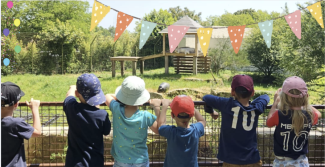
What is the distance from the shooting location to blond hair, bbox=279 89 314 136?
99.7 inches

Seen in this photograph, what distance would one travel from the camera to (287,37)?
1127 centimetres

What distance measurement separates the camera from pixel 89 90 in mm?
2463

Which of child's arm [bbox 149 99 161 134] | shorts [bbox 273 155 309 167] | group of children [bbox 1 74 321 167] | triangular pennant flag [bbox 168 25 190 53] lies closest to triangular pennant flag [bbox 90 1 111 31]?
triangular pennant flag [bbox 168 25 190 53]

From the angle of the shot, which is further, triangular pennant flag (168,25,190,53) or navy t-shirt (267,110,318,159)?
triangular pennant flag (168,25,190,53)

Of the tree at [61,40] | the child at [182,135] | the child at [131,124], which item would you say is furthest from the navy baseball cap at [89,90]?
the tree at [61,40]

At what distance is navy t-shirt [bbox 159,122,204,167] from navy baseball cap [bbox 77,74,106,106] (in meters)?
0.55

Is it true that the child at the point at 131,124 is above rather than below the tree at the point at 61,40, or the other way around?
below

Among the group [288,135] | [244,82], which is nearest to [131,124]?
[244,82]

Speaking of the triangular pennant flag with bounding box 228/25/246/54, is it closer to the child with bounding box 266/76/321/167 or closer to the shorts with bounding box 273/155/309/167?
the child with bounding box 266/76/321/167

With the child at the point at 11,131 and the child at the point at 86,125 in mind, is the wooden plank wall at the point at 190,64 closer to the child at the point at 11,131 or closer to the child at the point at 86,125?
the child at the point at 86,125

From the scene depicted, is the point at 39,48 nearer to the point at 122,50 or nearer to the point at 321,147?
the point at 122,50

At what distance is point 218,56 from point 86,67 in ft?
25.9

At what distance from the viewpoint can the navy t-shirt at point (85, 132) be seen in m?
2.44

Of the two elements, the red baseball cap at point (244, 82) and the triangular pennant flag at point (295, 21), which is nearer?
the red baseball cap at point (244, 82)
